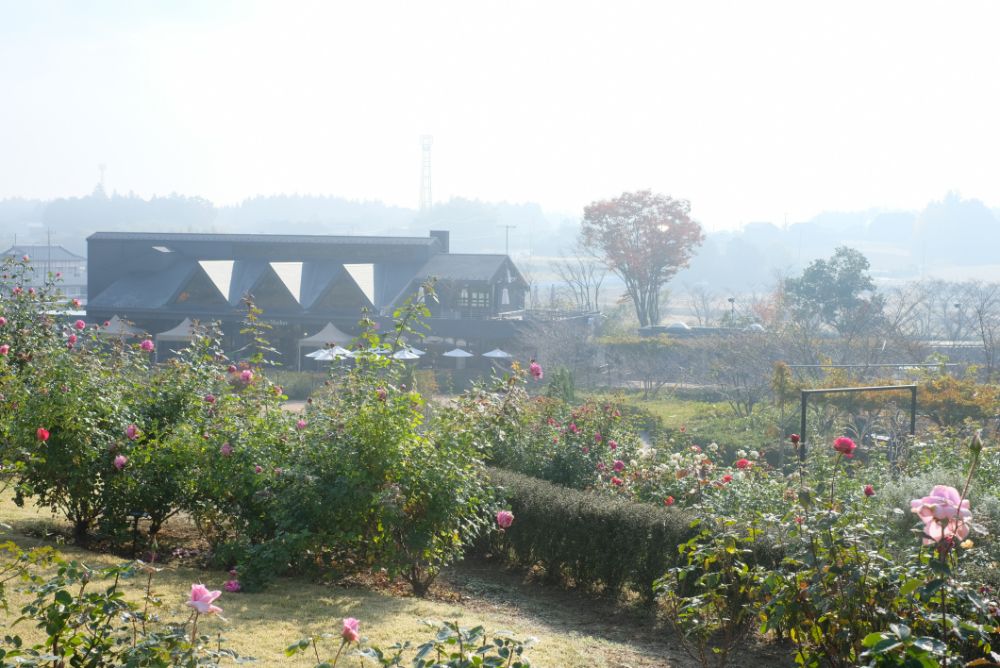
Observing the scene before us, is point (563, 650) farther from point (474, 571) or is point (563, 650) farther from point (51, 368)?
point (51, 368)

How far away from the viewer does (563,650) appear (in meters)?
4.79

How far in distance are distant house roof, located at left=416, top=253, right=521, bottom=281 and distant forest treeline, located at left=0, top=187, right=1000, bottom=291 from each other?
213 feet

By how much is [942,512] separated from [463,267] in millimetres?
31237

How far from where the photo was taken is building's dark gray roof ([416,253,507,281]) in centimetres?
3259

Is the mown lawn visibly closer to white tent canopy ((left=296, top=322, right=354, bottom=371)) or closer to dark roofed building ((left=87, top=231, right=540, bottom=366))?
white tent canopy ((left=296, top=322, right=354, bottom=371))

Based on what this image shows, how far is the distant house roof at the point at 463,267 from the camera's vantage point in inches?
1283

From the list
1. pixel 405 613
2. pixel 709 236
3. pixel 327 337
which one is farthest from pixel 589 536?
pixel 709 236

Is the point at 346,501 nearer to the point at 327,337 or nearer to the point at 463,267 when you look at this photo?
the point at 327,337

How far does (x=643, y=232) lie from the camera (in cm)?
4303

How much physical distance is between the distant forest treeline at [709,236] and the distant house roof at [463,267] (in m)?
64.9

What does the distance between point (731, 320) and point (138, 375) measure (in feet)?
94.6

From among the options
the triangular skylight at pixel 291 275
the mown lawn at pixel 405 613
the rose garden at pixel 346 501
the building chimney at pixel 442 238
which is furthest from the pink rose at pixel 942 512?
the building chimney at pixel 442 238

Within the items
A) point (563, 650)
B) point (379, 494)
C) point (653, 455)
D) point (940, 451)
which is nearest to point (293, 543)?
point (379, 494)

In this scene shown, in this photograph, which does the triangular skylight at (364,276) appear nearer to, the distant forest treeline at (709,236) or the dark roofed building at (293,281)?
the dark roofed building at (293,281)
